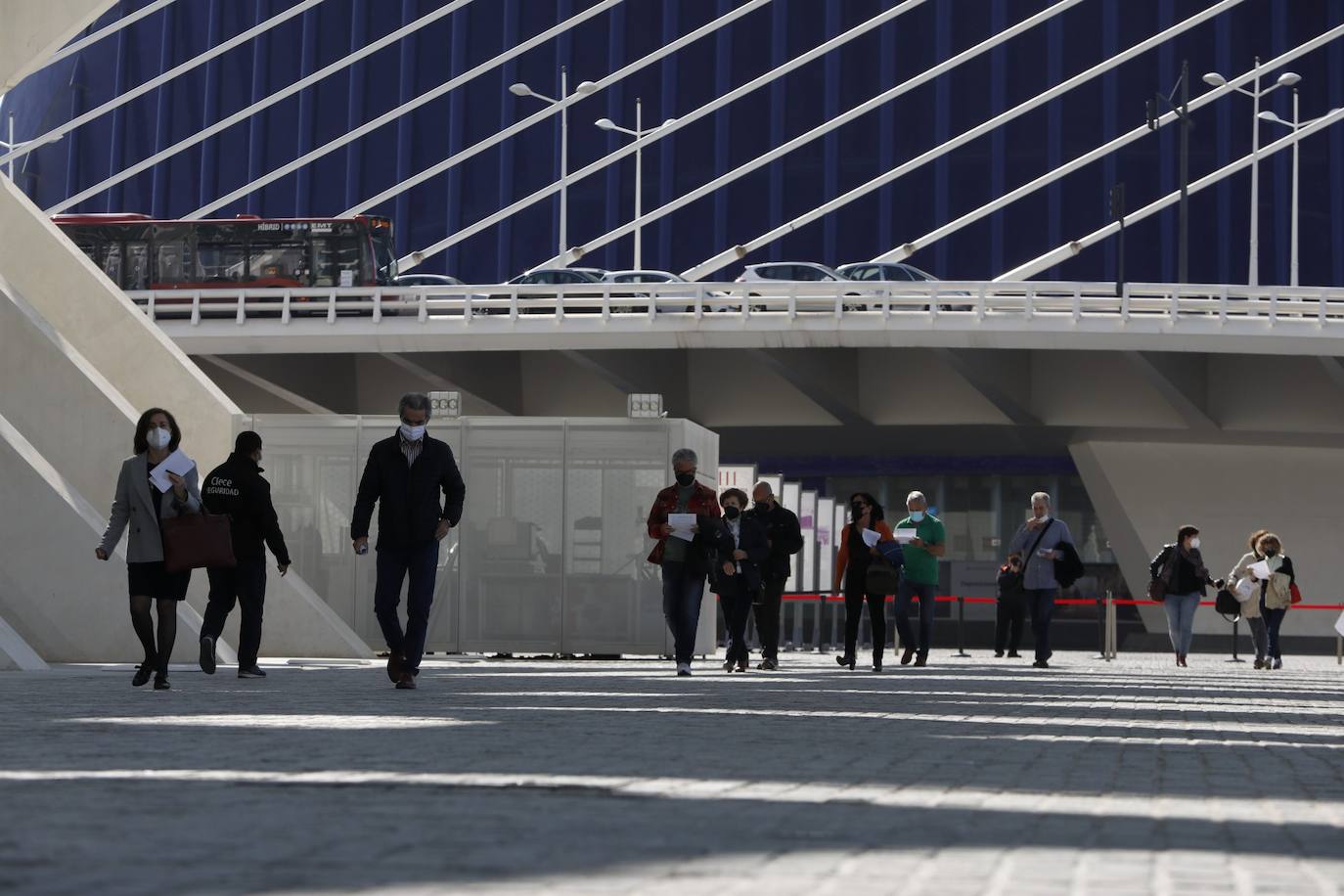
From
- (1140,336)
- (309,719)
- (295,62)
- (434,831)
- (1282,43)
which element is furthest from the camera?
(295,62)

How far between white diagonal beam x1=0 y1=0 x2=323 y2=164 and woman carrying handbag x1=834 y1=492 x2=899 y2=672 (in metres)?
54.7

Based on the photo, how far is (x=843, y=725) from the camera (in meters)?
10.4

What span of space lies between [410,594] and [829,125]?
5189 centimetres

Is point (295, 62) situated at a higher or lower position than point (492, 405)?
higher

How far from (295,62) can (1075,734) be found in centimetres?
6370

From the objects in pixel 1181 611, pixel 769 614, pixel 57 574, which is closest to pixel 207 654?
pixel 57 574

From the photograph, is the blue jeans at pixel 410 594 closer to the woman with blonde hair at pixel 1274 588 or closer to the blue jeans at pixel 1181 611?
the blue jeans at pixel 1181 611

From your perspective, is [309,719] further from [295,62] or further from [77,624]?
[295,62]

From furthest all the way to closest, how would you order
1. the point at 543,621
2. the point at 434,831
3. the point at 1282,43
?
1. the point at 1282,43
2. the point at 543,621
3. the point at 434,831

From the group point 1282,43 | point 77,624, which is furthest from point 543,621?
point 1282,43

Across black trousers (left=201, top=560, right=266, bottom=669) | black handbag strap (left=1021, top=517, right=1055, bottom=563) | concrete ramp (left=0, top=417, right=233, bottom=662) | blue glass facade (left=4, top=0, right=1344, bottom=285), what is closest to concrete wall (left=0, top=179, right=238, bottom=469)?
concrete ramp (left=0, top=417, right=233, bottom=662)

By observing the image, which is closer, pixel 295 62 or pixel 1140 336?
pixel 1140 336

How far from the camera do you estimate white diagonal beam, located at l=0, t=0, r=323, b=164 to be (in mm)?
71500

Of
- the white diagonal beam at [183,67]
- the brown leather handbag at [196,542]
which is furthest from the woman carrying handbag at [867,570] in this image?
the white diagonal beam at [183,67]
